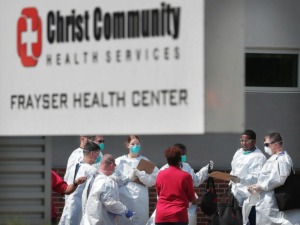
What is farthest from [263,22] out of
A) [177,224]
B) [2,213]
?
[2,213]

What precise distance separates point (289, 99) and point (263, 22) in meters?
1.43

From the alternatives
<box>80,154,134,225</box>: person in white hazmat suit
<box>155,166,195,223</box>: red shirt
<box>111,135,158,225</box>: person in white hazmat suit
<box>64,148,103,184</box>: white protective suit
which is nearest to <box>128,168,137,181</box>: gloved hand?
<box>111,135,158,225</box>: person in white hazmat suit

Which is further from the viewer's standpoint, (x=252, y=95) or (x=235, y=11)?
(x=252, y=95)

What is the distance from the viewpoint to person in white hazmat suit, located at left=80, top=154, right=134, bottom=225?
12539mm

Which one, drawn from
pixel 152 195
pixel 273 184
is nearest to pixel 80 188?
pixel 273 184

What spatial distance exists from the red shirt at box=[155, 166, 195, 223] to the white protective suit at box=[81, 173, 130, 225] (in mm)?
581

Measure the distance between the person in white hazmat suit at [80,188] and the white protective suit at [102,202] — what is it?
3.62 ft

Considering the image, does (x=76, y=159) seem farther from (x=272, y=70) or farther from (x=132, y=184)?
(x=272, y=70)

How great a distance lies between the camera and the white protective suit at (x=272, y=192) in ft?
46.0

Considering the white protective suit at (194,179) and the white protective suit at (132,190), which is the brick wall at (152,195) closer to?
the white protective suit at (194,179)

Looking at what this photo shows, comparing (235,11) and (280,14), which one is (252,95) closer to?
(280,14)

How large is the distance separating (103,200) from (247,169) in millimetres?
3162

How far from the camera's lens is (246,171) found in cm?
1497

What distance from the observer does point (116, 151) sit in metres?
17.2
